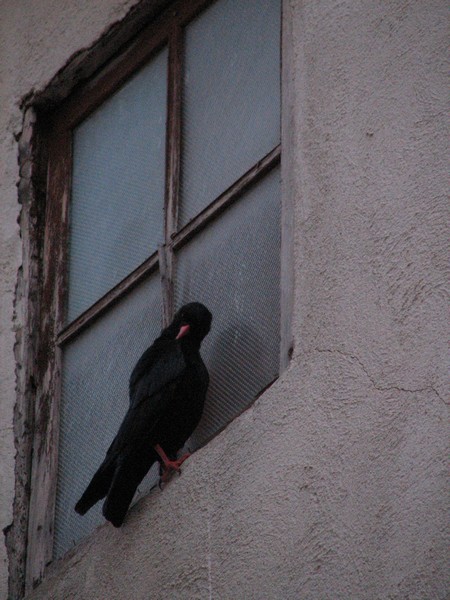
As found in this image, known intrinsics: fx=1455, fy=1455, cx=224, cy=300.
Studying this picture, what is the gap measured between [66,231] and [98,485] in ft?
4.31

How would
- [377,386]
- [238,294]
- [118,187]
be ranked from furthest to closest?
[118,187] < [238,294] < [377,386]

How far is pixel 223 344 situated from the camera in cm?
462

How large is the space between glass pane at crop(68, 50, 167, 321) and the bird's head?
0.46 m

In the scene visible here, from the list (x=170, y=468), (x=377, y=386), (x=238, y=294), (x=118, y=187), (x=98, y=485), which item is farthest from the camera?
(x=118, y=187)

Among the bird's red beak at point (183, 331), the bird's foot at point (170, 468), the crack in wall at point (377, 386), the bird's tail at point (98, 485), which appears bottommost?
the crack in wall at point (377, 386)

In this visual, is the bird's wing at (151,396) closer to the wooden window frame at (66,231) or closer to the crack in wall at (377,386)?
the wooden window frame at (66,231)

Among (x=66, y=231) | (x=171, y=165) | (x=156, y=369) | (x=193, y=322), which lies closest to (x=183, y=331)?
(x=193, y=322)

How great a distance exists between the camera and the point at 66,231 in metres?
5.47

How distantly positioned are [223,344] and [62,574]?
878mm

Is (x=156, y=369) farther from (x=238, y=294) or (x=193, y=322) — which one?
(x=238, y=294)

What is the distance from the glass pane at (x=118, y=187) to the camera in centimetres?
512

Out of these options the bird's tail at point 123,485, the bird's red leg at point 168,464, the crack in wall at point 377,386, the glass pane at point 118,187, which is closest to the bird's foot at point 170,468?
the bird's red leg at point 168,464

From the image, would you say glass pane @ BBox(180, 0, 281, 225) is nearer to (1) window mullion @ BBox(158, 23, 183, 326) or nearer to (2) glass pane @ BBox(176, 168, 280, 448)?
(1) window mullion @ BBox(158, 23, 183, 326)

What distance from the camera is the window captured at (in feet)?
15.0
